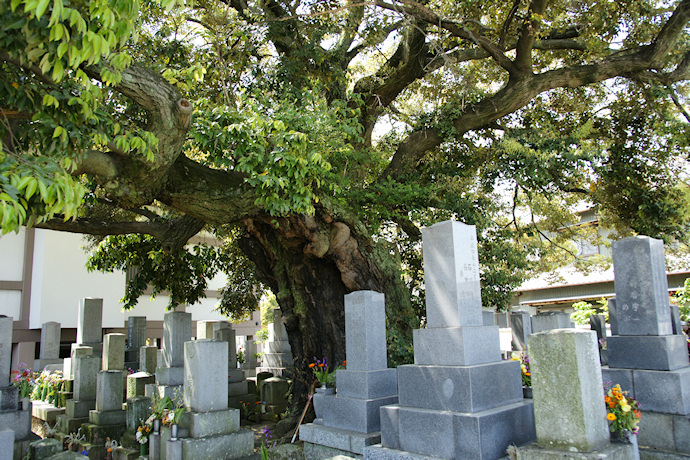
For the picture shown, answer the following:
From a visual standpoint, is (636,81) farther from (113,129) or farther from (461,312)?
(113,129)

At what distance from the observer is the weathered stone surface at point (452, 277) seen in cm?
541

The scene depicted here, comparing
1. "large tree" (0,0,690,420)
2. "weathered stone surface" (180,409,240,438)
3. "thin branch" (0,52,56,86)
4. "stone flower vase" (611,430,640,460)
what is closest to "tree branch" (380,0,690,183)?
"large tree" (0,0,690,420)

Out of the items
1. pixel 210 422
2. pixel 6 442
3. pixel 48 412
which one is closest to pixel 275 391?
pixel 210 422

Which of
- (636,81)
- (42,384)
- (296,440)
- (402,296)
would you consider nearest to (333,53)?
(402,296)

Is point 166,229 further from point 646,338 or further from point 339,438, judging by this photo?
point 646,338

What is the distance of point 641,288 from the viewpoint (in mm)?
6215

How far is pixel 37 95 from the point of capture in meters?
4.25

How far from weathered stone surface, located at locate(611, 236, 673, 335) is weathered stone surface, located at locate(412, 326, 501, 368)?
2080mm

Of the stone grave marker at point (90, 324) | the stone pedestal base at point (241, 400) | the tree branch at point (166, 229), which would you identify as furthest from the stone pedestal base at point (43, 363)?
the tree branch at point (166, 229)

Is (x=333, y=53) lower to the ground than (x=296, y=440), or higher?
higher

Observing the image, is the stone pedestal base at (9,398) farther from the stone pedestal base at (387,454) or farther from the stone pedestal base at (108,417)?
the stone pedestal base at (387,454)

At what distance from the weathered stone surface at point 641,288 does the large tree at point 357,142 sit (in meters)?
2.88

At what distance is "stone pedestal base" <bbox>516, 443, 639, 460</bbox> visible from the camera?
3.93m

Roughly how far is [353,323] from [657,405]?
149 inches
